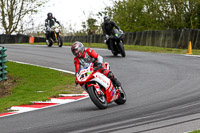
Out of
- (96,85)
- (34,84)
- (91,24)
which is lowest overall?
(34,84)

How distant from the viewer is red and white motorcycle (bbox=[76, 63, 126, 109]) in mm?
8008

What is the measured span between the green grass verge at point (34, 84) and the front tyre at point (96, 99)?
237 cm

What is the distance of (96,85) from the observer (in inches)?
317

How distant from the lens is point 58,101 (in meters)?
9.87

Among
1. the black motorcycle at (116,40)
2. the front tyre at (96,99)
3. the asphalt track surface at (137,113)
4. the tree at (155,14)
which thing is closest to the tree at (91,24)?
the tree at (155,14)

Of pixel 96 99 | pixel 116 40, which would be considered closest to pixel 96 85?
pixel 96 99

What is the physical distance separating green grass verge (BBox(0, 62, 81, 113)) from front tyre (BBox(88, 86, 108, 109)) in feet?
7.78

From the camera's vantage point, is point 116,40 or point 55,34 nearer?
point 116,40

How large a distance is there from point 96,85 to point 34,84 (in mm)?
5614

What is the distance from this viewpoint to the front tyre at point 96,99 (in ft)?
26.1

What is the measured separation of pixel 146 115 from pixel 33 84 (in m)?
6.80

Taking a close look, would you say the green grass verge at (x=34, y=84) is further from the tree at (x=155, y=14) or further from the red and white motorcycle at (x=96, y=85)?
Result: the tree at (x=155, y=14)

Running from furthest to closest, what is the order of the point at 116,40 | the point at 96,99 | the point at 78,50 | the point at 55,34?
1. the point at 55,34
2. the point at 116,40
3. the point at 78,50
4. the point at 96,99

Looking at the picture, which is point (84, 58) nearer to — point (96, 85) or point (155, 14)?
point (96, 85)
